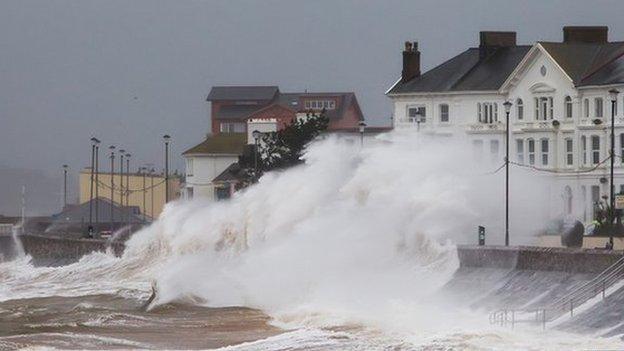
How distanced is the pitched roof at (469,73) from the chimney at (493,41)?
21 centimetres

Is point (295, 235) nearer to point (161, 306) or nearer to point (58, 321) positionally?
point (161, 306)

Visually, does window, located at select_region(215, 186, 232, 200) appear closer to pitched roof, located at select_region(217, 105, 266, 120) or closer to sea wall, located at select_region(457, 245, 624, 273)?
sea wall, located at select_region(457, 245, 624, 273)

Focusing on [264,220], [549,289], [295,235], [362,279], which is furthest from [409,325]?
[264,220]

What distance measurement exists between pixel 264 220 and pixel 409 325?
2255 centimetres

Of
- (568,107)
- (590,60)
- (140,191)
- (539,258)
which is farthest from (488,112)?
(140,191)

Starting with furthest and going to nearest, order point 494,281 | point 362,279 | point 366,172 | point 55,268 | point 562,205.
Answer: point 55,268, point 562,205, point 366,172, point 362,279, point 494,281

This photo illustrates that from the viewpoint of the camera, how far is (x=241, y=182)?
98438 mm

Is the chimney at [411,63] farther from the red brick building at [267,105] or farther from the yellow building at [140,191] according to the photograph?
the red brick building at [267,105]

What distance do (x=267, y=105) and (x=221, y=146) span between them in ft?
158

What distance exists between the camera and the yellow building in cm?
13505

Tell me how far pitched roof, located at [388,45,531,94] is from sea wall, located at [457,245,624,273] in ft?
125

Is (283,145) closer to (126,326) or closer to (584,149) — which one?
(584,149)

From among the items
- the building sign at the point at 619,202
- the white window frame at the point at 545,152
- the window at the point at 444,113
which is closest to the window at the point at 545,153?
the white window frame at the point at 545,152

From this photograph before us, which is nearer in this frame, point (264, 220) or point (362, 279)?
point (362, 279)
